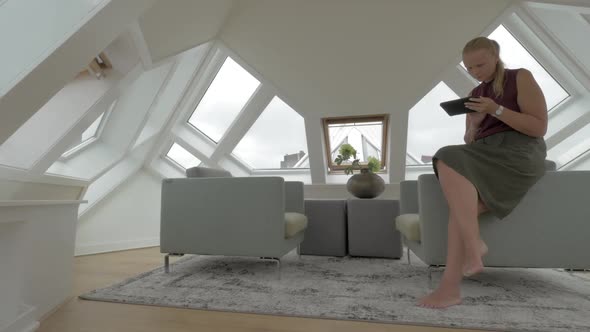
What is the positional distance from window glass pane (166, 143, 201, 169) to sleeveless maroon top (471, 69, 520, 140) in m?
4.07

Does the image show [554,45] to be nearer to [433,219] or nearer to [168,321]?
[433,219]

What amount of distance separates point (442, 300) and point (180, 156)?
4.23 m

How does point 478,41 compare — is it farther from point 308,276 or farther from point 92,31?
point 92,31

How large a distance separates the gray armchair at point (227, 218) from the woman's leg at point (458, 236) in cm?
93

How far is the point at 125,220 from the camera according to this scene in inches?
152

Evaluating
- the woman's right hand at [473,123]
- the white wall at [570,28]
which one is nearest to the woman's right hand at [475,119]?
the woman's right hand at [473,123]

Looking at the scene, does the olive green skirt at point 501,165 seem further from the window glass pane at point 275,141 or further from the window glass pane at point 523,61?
the window glass pane at point 275,141

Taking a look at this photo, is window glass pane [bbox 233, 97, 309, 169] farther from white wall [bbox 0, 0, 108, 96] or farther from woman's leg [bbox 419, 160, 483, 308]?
woman's leg [bbox 419, 160, 483, 308]

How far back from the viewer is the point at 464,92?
12.1ft

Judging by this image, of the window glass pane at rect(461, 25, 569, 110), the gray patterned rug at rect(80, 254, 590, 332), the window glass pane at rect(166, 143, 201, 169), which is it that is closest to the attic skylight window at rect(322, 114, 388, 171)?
the window glass pane at rect(461, 25, 569, 110)

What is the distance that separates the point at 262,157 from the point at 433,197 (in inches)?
139

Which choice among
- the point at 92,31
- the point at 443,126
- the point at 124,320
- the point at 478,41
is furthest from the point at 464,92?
the point at 124,320

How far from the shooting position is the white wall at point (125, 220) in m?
3.40

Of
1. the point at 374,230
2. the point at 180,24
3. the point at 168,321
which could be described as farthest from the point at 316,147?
the point at 168,321
